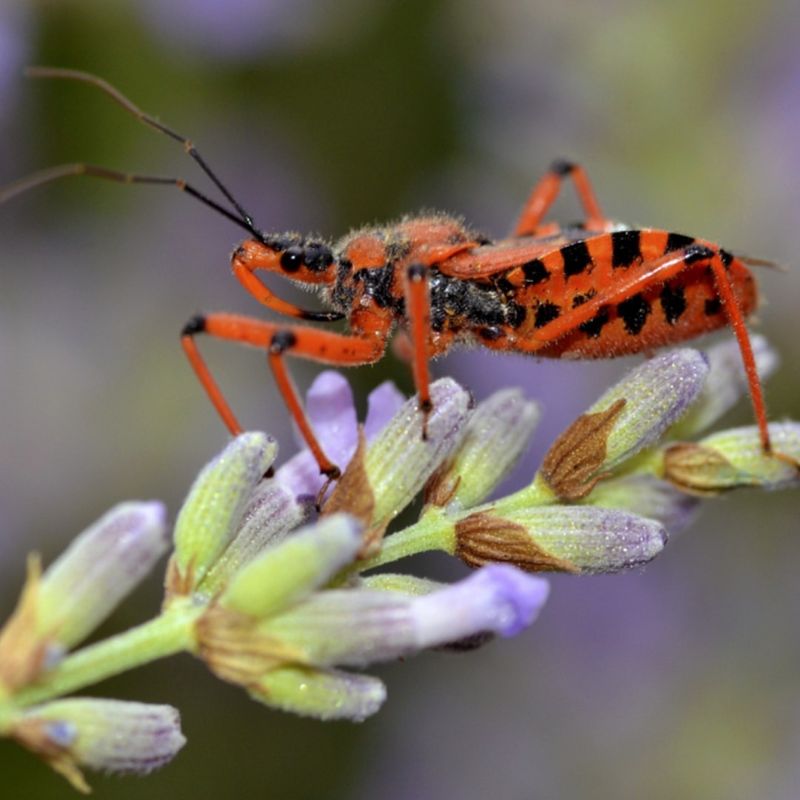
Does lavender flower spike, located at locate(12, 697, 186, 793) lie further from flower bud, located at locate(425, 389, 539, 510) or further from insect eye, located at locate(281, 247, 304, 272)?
insect eye, located at locate(281, 247, 304, 272)

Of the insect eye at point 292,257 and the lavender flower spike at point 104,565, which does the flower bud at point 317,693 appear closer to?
the lavender flower spike at point 104,565

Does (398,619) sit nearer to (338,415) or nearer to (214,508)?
(214,508)

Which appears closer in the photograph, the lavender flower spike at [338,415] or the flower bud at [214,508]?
the flower bud at [214,508]

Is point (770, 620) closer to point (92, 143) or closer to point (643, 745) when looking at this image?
point (643, 745)

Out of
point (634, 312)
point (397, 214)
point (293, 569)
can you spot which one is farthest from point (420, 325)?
point (397, 214)

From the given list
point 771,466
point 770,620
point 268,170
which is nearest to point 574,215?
point 268,170

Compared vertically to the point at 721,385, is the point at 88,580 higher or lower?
higher

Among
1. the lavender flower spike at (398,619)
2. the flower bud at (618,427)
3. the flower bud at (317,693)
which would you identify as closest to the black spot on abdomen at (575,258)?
the flower bud at (618,427)
